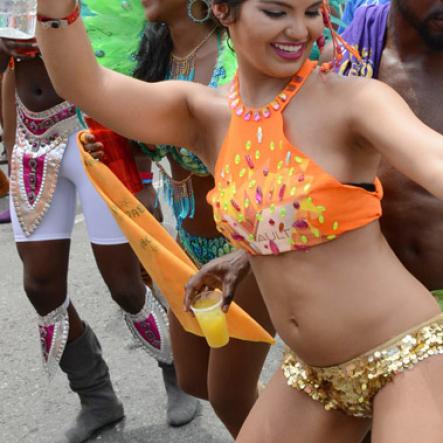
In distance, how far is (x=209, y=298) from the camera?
2348mm

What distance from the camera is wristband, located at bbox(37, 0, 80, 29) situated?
6.21ft

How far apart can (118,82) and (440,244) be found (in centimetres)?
85

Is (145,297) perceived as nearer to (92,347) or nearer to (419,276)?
(92,347)

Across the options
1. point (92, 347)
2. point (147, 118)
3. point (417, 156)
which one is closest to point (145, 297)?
point (92, 347)

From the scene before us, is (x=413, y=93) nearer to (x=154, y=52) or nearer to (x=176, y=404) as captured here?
(x=154, y=52)

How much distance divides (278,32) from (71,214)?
175 centimetres

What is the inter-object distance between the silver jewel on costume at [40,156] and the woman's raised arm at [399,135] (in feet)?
5.92

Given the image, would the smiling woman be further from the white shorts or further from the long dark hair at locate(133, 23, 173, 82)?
the white shorts

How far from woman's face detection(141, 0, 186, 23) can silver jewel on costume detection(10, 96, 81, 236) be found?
76 centimetres

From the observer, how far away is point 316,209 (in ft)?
5.89

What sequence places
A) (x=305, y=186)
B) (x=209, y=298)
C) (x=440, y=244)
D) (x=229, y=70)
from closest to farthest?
(x=305, y=186) → (x=440, y=244) → (x=209, y=298) → (x=229, y=70)

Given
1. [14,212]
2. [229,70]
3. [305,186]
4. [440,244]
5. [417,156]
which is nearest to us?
[417,156]

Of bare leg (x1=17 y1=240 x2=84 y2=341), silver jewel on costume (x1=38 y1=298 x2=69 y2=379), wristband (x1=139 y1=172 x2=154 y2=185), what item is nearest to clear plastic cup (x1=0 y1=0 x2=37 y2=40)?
wristband (x1=139 y1=172 x2=154 y2=185)

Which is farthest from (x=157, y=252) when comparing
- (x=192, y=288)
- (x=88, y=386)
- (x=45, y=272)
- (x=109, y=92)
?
(x=88, y=386)
